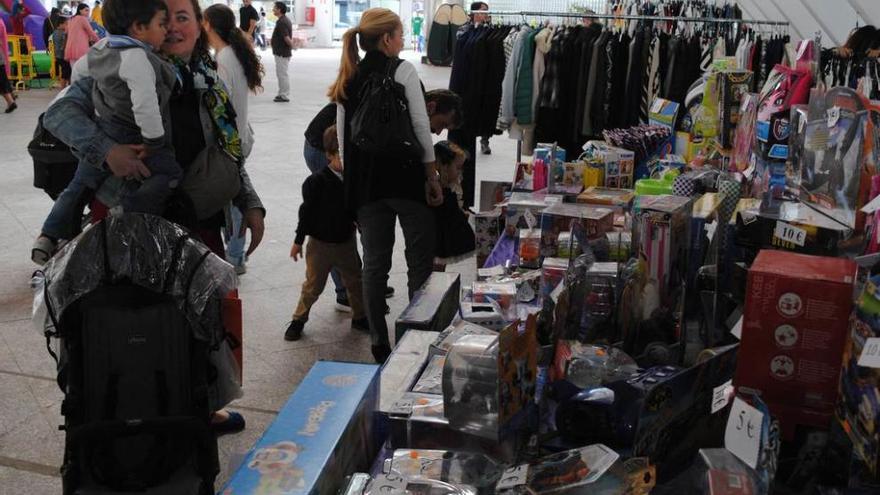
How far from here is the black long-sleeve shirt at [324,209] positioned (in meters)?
3.95

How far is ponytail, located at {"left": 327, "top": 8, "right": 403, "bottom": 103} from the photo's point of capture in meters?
3.42

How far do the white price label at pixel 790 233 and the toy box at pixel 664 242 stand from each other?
28 cm

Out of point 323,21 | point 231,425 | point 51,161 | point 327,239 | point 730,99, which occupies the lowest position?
point 231,425

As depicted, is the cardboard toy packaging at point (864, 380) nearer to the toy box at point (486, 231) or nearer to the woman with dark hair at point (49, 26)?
the toy box at point (486, 231)

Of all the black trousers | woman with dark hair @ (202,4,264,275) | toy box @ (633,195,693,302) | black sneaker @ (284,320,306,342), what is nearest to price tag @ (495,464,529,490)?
toy box @ (633,195,693,302)

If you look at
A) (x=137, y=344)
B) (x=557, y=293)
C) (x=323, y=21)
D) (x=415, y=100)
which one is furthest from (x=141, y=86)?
(x=323, y=21)

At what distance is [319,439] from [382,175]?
6.41ft

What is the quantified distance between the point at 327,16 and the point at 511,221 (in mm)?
26261

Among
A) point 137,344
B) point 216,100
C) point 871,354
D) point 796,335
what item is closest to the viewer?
point 871,354

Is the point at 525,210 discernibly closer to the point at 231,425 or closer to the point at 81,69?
the point at 231,425

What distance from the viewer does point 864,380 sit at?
130cm

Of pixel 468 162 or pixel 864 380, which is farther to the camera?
pixel 468 162

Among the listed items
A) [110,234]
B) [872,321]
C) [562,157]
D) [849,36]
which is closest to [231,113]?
[110,234]

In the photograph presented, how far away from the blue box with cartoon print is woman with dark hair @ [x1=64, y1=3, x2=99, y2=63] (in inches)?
456
